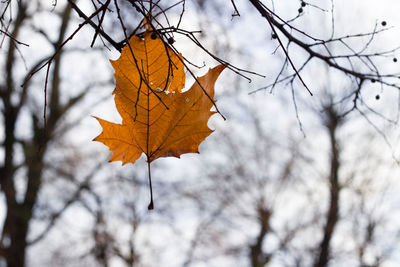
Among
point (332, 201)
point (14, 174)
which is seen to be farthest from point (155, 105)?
point (332, 201)

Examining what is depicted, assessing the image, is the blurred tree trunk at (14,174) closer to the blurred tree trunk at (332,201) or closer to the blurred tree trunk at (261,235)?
the blurred tree trunk at (261,235)

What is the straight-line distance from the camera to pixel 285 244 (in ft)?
28.2

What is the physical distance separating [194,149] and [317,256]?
328 inches

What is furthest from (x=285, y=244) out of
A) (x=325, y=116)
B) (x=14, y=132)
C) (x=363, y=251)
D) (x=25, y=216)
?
(x=14, y=132)

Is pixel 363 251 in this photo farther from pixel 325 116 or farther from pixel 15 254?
pixel 15 254

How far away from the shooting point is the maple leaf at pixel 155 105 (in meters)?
0.94

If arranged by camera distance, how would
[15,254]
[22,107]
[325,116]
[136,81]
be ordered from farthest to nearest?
[325,116]
[22,107]
[15,254]
[136,81]

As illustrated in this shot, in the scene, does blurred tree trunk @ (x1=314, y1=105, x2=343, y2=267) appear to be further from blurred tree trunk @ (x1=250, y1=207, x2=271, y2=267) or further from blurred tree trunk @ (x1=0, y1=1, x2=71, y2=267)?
blurred tree trunk @ (x1=0, y1=1, x2=71, y2=267)

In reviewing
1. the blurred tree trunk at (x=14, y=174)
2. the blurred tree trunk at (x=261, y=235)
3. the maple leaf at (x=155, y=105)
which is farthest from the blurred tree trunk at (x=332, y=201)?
the maple leaf at (x=155, y=105)

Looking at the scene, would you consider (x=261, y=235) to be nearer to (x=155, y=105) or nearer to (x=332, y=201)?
(x=332, y=201)

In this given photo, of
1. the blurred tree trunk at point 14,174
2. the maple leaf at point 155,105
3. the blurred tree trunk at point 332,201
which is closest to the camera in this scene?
the maple leaf at point 155,105

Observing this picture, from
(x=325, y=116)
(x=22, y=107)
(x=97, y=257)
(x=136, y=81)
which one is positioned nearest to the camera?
(x=136, y=81)

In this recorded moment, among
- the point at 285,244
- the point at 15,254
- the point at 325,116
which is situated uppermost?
the point at 325,116

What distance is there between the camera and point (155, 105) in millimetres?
998
